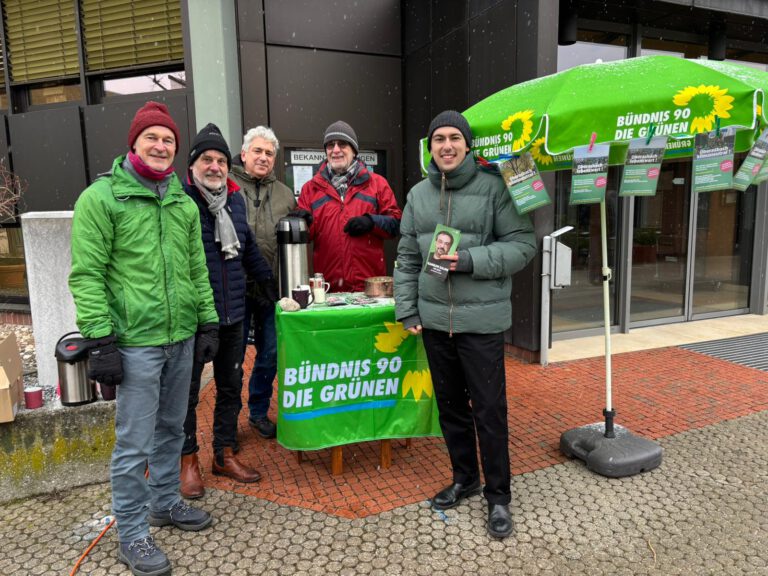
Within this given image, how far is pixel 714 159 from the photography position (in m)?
2.79

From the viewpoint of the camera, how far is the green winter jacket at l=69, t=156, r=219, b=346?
2.43 m

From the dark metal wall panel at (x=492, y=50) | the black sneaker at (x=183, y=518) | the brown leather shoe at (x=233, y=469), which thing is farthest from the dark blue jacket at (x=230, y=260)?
the dark metal wall panel at (x=492, y=50)

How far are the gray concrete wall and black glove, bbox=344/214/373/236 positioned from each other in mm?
2067

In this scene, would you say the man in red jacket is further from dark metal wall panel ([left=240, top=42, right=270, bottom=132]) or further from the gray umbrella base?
dark metal wall panel ([left=240, top=42, right=270, bottom=132])

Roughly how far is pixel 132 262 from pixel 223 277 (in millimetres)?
717

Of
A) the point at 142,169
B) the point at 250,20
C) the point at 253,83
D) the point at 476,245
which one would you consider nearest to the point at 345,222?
the point at 476,245

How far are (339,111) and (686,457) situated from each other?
17.1ft

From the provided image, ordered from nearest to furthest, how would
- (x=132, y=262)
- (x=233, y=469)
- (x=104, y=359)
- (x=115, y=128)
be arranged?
(x=104, y=359) → (x=132, y=262) → (x=233, y=469) → (x=115, y=128)

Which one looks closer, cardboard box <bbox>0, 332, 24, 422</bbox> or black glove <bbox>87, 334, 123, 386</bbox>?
black glove <bbox>87, 334, 123, 386</bbox>

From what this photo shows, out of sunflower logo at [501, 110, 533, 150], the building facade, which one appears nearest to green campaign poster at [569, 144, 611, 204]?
sunflower logo at [501, 110, 533, 150]

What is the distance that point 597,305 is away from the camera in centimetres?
733

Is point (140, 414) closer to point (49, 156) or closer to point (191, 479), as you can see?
point (191, 479)

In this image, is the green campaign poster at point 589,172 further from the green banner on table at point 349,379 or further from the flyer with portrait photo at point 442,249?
the green banner on table at point 349,379

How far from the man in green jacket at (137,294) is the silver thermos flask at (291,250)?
0.85 m
